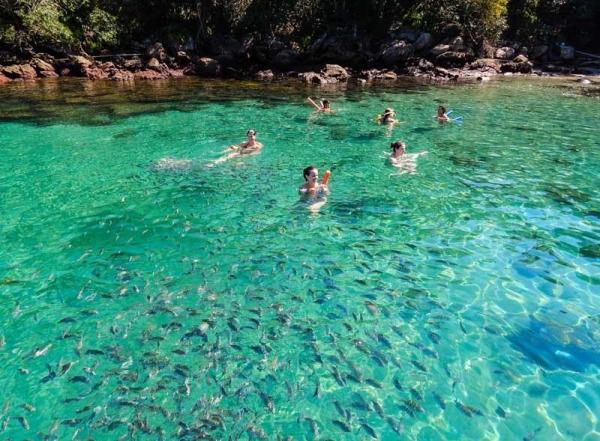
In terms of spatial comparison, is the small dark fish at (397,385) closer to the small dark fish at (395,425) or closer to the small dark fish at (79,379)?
the small dark fish at (395,425)

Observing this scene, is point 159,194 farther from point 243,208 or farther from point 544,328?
point 544,328

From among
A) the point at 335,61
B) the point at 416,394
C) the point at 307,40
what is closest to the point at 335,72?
the point at 335,61

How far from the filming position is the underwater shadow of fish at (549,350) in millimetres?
6277

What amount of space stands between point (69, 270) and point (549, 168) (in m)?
14.6

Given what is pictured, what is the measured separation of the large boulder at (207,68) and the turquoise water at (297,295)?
2686cm

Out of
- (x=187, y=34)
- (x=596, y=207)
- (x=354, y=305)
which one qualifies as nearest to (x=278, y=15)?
(x=187, y=34)

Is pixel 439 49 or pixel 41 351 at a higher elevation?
pixel 439 49

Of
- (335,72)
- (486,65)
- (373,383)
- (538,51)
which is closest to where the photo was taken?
(373,383)

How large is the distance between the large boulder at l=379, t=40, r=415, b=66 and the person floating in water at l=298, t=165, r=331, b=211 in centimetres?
3660

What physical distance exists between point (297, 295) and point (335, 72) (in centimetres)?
3566

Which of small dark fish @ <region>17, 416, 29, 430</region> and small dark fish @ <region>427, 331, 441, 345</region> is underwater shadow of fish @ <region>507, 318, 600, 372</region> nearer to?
small dark fish @ <region>427, 331, 441, 345</region>

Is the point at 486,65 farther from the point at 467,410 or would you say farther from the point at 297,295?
the point at 467,410

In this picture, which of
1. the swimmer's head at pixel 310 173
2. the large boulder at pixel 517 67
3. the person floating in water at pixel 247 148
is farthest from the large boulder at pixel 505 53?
the swimmer's head at pixel 310 173

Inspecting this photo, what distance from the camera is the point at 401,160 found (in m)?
15.3
